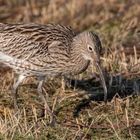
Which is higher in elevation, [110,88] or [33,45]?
[33,45]

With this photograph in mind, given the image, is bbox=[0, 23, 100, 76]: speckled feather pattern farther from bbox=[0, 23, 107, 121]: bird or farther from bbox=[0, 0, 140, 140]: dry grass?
bbox=[0, 0, 140, 140]: dry grass

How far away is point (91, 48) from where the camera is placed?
9117 millimetres

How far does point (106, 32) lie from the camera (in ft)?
41.9

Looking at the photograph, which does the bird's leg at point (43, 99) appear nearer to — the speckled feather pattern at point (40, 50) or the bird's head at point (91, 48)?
the speckled feather pattern at point (40, 50)

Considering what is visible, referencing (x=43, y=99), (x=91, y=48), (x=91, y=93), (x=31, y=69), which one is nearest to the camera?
(x=91, y=48)

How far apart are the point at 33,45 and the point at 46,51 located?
0.68ft

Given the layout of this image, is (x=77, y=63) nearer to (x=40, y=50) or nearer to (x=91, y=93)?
(x=40, y=50)

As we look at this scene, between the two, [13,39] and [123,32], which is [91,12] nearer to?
[123,32]

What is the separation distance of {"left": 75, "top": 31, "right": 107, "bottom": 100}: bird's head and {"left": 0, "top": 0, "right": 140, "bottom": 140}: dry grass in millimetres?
483

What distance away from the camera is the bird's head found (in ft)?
29.7

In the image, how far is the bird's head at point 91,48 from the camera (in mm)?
9062

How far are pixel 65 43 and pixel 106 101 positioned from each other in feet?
2.92

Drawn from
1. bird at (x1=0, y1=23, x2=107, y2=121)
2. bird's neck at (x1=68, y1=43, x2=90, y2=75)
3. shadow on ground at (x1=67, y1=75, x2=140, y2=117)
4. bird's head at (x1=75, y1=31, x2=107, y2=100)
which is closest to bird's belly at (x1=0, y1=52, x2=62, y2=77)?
bird at (x1=0, y1=23, x2=107, y2=121)

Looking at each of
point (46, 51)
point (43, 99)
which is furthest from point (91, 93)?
point (46, 51)
